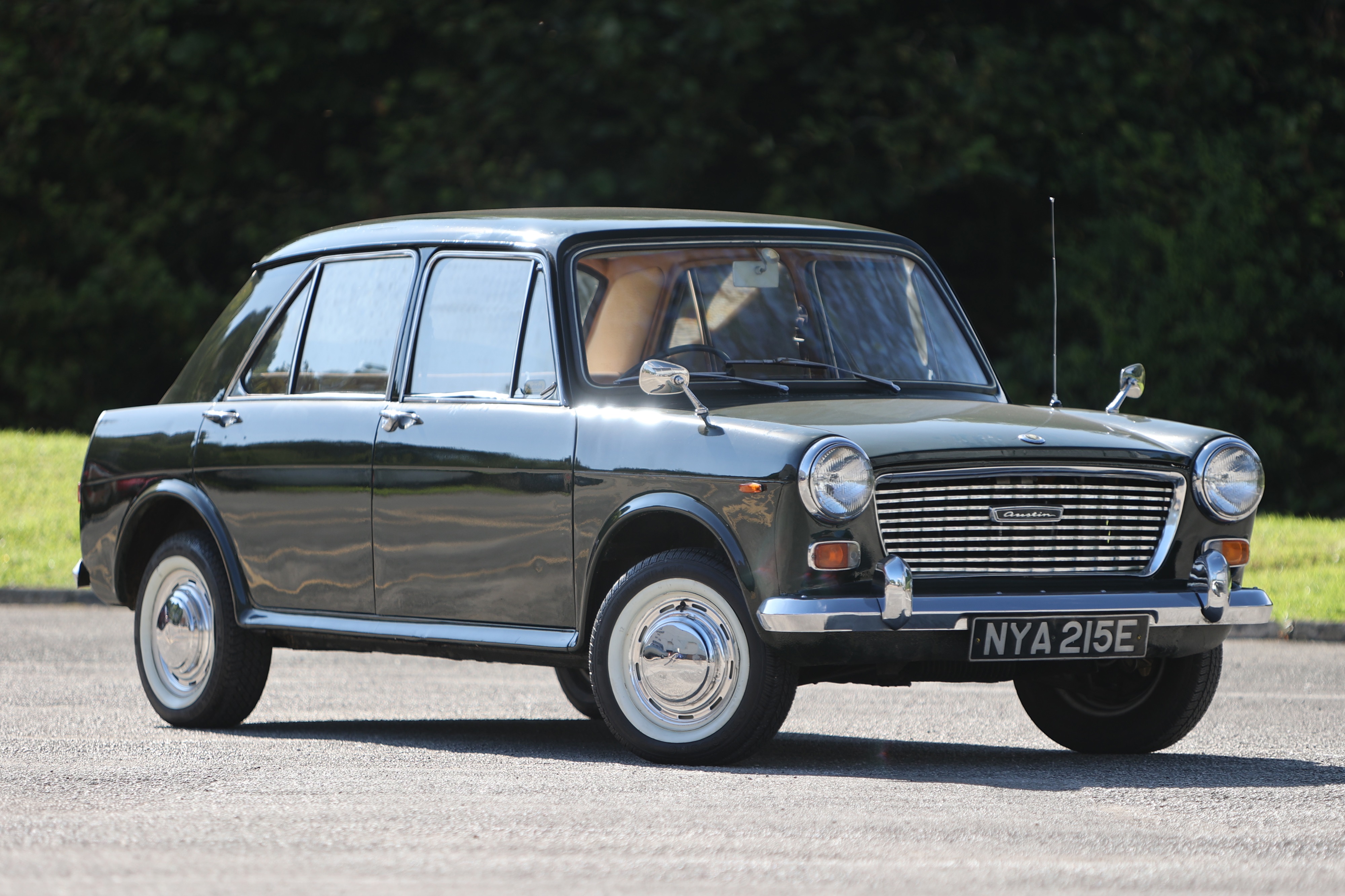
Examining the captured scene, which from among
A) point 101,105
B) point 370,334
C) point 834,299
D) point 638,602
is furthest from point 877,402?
point 101,105

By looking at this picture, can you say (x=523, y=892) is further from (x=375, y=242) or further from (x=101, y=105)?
(x=101, y=105)

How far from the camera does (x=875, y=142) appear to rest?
25.1 metres

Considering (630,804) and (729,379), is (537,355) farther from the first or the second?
(630,804)

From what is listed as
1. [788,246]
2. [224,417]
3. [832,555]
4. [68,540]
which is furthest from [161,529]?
[68,540]

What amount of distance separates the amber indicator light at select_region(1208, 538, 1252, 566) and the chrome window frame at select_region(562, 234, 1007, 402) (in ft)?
3.75

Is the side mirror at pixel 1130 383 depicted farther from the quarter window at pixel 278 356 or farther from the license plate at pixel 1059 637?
the quarter window at pixel 278 356

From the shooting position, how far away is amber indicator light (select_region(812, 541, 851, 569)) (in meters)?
7.13

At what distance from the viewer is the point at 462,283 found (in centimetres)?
863

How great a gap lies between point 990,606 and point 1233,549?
1070 mm

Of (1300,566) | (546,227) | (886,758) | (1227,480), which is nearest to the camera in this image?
(1227,480)

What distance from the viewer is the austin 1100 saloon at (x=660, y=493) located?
728cm

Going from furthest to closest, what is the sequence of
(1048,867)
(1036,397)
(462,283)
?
(1036,397), (462,283), (1048,867)

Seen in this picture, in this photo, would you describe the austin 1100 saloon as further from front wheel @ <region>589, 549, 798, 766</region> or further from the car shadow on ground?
the car shadow on ground

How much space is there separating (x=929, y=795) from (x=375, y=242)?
342 centimetres
